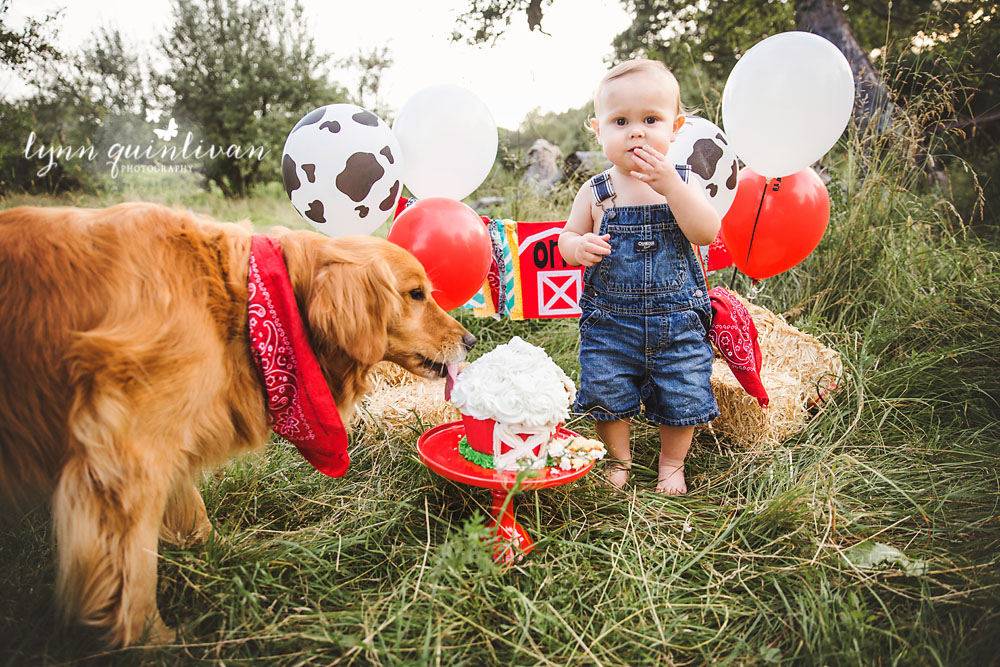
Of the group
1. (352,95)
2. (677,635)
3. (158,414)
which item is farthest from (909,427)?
(352,95)

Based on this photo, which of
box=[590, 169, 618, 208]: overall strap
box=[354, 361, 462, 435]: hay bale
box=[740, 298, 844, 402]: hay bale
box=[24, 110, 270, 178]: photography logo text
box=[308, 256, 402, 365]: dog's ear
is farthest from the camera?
box=[24, 110, 270, 178]: photography logo text

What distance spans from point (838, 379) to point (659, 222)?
1607 millimetres

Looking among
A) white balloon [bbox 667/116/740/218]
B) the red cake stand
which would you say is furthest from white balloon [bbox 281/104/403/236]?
white balloon [bbox 667/116/740/218]

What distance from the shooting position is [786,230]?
2.91 metres

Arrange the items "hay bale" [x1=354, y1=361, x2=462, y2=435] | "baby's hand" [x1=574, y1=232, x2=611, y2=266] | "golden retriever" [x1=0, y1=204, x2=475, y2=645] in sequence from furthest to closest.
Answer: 1. "hay bale" [x1=354, y1=361, x2=462, y2=435]
2. "baby's hand" [x1=574, y1=232, x2=611, y2=266]
3. "golden retriever" [x1=0, y1=204, x2=475, y2=645]

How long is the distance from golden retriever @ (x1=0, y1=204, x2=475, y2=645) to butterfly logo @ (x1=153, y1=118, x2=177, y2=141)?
15.6 meters

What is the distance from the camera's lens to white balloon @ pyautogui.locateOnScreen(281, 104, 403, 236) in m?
2.94

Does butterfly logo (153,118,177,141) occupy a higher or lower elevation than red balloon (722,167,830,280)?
higher

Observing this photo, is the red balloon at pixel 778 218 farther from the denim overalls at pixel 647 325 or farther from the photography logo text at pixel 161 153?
the photography logo text at pixel 161 153

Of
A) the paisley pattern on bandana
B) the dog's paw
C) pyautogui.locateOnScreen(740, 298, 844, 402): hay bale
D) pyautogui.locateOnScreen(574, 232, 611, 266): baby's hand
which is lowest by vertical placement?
the dog's paw

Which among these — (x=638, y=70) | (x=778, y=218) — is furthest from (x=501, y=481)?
(x=778, y=218)

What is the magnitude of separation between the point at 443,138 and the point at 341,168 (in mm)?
647

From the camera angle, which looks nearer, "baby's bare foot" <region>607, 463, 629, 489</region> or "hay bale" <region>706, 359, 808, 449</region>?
"baby's bare foot" <region>607, 463, 629, 489</region>

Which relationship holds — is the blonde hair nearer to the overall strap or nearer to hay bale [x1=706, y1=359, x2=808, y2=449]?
the overall strap
